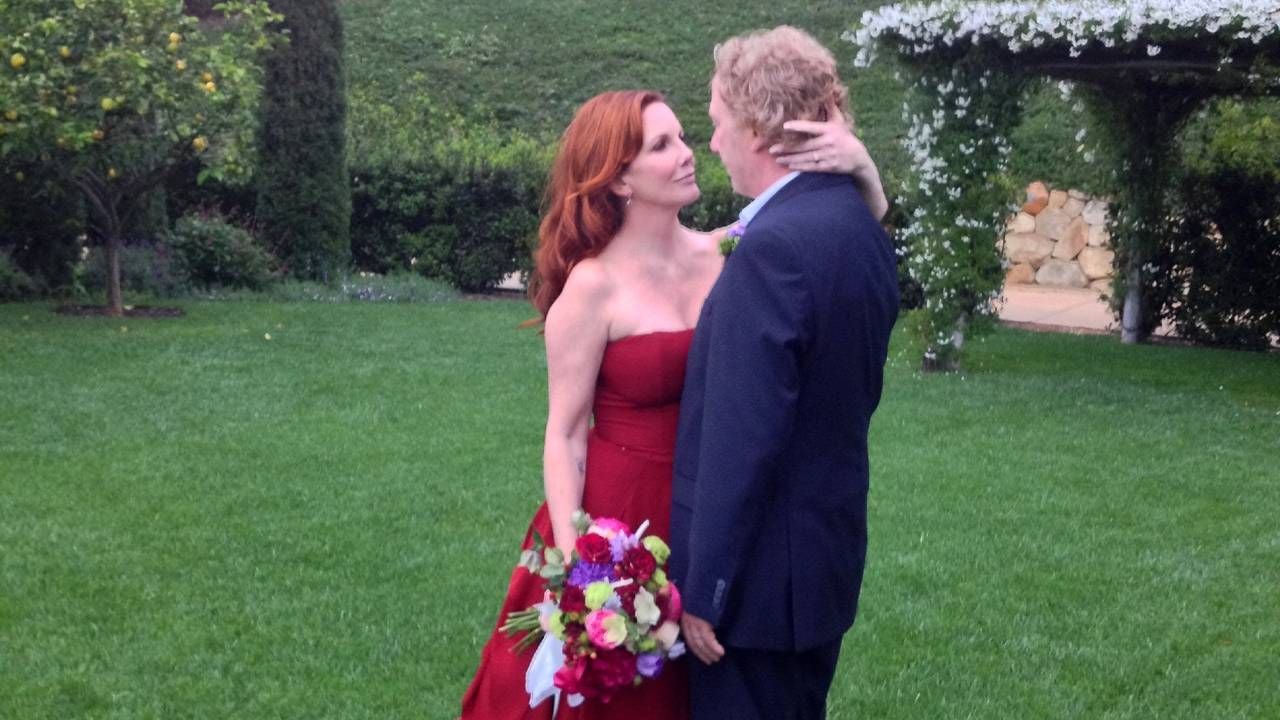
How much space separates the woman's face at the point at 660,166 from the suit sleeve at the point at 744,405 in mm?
440

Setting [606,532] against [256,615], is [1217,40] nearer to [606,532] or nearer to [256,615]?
[256,615]

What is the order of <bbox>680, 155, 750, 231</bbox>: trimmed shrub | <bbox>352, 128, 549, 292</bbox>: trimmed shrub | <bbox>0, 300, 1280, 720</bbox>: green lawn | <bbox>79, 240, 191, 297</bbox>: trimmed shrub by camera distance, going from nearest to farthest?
<bbox>0, 300, 1280, 720</bbox>: green lawn < <bbox>79, 240, 191, 297</bbox>: trimmed shrub < <bbox>680, 155, 750, 231</bbox>: trimmed shrub < <bbox>352, 128, 549, 292</bbox>: trimmed shrub

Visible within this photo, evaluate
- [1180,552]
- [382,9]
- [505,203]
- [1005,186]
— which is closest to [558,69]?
[382,9]

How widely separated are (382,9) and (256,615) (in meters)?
26.3

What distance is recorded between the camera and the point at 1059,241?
18594 millimetres

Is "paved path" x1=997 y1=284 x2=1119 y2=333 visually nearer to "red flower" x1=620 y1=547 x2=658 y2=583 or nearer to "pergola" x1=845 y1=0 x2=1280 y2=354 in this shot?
"pergola" x1=845 y1=0 x2=1280 y2=354

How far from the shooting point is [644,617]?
7.45 ft

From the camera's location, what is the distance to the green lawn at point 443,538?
4.18 meters

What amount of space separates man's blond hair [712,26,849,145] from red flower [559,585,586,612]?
85 cm

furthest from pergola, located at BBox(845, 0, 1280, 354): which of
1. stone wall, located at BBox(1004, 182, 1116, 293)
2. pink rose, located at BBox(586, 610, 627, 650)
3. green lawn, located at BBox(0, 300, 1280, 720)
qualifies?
pink rose, located at BBox(586, 610, 627, 650)

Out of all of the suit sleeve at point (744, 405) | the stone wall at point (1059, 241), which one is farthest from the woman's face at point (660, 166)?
the stone wall at point (1059, 241)

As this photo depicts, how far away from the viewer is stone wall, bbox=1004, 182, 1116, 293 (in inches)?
722

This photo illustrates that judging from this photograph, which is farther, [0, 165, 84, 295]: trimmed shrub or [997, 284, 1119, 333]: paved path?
[997, 284, 1119, 333]: paved path

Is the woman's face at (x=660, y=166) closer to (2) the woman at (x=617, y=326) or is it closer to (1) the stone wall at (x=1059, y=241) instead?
(2) the woman at (x=617, y=326)
